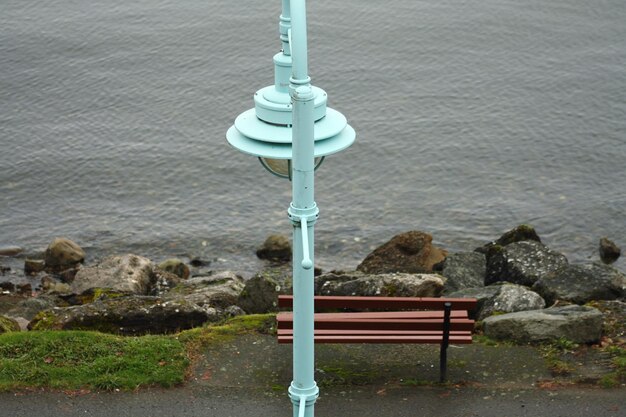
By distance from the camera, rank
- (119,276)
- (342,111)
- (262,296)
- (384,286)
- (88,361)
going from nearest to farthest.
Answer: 1. (88,361)
2. (384,286)
3. (262,296)
4. (119,276)
5. (342,111)

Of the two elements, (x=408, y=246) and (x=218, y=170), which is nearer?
(x=408, y=246)

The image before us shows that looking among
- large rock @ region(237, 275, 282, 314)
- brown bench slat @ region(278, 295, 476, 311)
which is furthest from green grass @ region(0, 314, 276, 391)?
large rock @ region(237, 275, 282, 314)

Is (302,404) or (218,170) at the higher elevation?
(302,404)

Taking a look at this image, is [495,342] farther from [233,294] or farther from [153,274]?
[153,274]

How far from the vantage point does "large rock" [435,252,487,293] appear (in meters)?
17.7

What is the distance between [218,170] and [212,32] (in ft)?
36.4

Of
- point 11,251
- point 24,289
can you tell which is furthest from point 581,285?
point 11,251

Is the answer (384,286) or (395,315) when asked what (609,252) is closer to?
(384,286)

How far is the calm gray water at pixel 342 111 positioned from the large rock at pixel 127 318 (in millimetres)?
9614

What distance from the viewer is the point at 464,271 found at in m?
18.4

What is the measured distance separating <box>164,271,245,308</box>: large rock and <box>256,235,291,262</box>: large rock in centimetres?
408

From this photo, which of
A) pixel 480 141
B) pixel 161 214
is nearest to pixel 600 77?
pixel 480 141

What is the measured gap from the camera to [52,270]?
23922 millimetres

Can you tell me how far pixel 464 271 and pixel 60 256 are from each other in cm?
1069
